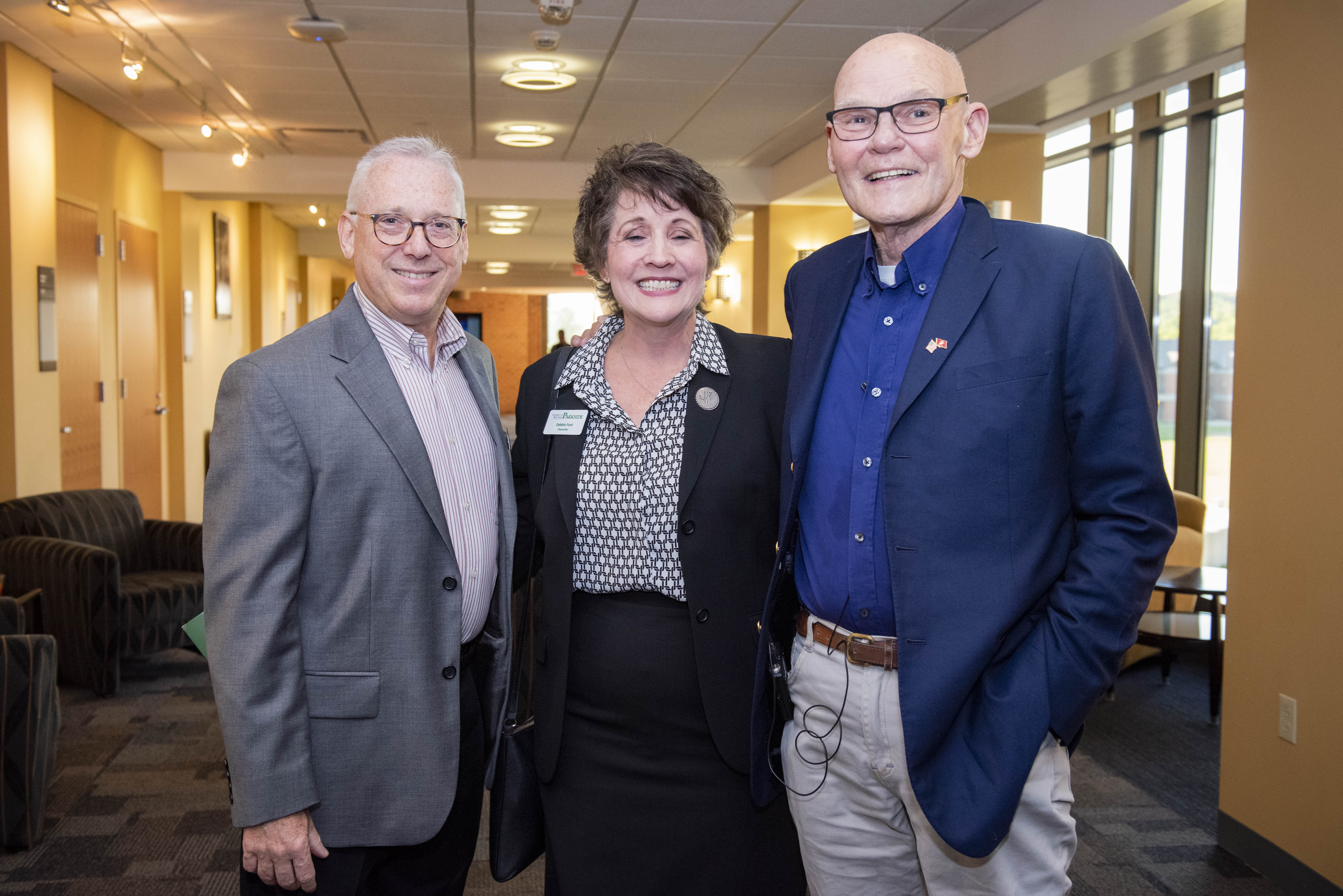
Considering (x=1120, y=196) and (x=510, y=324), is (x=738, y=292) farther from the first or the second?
(x=510, y=324)

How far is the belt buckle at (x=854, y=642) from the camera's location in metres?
1.67

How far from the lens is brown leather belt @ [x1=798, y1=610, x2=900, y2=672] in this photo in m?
1.65

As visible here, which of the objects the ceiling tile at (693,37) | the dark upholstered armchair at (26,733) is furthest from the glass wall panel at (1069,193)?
the dark upholstered armchair at (26,733)

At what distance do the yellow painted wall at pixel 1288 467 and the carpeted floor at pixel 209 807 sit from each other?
15.0 inches

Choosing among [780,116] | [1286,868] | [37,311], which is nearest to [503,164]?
[780,116]

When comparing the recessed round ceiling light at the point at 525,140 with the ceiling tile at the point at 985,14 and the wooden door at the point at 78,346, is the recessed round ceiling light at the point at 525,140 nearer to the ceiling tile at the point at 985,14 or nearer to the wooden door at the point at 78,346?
the wooden door at the point at 78,346

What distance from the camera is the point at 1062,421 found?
156 cm

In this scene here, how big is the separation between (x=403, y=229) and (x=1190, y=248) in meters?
6.64

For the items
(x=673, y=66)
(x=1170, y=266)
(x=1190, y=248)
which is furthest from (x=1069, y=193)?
(x=673, y=66)

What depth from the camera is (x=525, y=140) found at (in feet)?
28.4

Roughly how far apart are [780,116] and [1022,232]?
662 centimetres

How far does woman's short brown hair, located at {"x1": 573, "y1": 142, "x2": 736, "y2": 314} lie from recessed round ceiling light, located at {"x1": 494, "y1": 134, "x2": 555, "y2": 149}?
675 centimetres

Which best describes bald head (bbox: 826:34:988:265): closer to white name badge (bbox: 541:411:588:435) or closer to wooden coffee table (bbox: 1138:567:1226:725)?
white name badge (bbox: 541:411:588:435)

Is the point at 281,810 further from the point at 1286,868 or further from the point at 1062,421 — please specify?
the point at 1286,868
